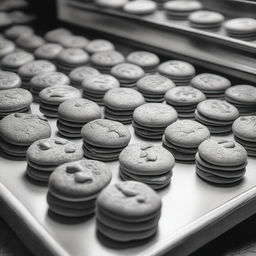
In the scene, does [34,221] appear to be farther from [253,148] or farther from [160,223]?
[253,148]

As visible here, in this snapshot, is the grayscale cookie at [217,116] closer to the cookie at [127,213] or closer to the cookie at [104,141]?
the cookie at [104,141]

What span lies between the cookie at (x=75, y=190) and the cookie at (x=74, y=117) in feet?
1.30

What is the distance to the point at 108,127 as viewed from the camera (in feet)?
5.02

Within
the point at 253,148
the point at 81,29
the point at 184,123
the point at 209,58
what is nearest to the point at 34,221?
the point at 184,123

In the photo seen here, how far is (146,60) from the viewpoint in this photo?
2188 mm

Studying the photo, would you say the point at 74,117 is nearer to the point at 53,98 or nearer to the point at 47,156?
the point at 53,98

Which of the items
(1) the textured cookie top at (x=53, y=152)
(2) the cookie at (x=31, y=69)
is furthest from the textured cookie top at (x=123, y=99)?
(2) the cookie at (x=31, y=69)

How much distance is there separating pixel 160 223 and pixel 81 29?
1870 mm

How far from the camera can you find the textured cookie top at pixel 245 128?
1524mm

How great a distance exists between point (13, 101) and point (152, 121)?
0.58 meters

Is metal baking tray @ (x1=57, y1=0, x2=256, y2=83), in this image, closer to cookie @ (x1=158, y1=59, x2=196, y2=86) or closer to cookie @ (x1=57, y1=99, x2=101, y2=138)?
cookie @ (x1=158, y1=59, x2=196, y2=86)

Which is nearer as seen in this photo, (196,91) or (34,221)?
(34,221)

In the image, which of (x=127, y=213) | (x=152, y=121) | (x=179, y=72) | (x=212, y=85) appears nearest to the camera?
(x=127, y=213)

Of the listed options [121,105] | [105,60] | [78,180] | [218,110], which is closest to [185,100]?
[218,110]
